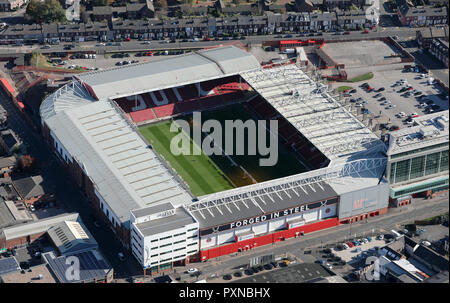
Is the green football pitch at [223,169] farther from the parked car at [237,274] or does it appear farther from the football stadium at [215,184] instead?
the parked car at [237,274]

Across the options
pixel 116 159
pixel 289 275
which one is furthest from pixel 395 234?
pixel 116 159

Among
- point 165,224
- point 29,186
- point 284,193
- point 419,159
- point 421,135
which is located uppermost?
point 421,135

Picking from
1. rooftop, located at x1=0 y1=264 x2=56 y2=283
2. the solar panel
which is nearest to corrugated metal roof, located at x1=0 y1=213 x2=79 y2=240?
the solar panel

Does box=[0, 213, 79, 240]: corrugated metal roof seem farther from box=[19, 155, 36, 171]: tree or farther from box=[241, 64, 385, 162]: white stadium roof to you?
box=[241, 64, 385, 162]: white stadium roof

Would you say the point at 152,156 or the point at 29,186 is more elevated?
the point at 152,156

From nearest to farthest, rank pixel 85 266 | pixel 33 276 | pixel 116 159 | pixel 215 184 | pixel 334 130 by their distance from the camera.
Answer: pixel 33 276
pixel 85 266
pixel 116 159
pixel 215 184
pixel 334 130

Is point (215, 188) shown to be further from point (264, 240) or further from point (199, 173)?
point (264, 240)

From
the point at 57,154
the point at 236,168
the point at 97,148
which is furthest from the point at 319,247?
the point at 57,154

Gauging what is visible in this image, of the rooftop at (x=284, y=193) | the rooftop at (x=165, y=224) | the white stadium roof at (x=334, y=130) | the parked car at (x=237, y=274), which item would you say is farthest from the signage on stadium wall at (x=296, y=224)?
the rooftop at (x=165, y=224)

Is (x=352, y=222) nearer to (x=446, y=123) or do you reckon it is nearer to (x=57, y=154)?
(x=446, y=123)
